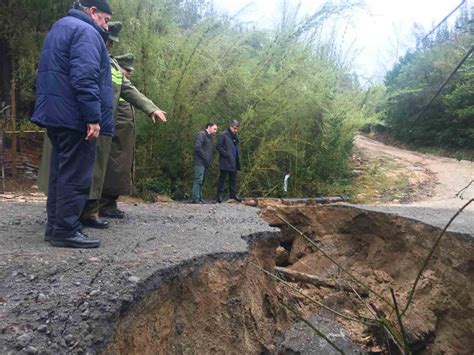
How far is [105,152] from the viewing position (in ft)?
13.3

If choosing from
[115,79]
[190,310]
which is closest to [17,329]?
[190,310]

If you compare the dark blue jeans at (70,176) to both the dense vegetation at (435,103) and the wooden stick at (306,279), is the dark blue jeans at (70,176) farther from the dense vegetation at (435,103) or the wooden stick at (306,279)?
the dense vegetation at (435,103)

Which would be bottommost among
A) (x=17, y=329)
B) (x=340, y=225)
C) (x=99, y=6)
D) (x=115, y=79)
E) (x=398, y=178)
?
(x=398, y=178)

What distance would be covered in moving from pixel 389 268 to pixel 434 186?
9.34 metres

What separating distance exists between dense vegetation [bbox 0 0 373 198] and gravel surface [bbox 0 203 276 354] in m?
4.59

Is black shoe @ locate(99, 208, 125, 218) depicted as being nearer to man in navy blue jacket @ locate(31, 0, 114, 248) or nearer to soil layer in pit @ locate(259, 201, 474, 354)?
man in navy blue jacket @ locate(31, 0, 114, 248)

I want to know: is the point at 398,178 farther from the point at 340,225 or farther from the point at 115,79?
the point at 115,79

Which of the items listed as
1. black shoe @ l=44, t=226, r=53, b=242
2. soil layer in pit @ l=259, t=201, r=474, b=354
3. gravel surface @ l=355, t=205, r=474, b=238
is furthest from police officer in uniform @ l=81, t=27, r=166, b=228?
gravel surface @ l=355, t=205, r=474, b=238

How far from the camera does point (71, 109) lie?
3195 millimetres

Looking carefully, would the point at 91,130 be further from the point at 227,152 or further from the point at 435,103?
the point at 435,103

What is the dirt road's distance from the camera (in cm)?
612

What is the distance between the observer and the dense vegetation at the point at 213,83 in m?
8.91

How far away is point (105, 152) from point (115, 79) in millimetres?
660

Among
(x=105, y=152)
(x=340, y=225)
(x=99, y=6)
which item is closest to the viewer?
(x=99, y=6)
